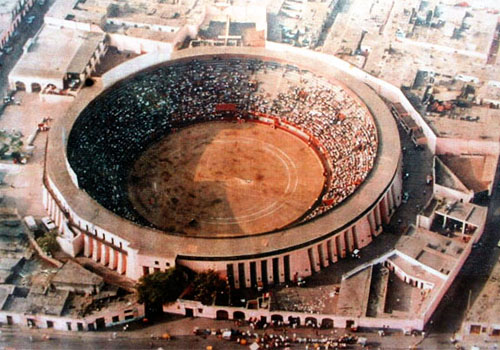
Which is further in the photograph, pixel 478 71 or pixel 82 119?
pixel 478 71

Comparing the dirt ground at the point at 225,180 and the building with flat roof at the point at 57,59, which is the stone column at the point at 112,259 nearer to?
the dirt ground at the point at 225,180

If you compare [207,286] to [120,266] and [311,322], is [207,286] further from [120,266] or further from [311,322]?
Result: [311,322]

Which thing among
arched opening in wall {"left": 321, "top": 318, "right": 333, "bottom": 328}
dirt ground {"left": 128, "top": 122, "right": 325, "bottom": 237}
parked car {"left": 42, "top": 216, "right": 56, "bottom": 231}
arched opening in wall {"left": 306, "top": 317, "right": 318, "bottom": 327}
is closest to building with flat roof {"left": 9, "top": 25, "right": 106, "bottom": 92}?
dirt ground {"left": 128, "top": 122, "right": 325, "bottom": 237}

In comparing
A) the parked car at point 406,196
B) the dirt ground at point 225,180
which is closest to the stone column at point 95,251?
the dirt ground at point 225,180

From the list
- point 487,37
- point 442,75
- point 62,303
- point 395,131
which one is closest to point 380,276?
point 395,131

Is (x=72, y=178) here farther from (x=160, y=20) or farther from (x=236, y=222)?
(x=160, y=20)

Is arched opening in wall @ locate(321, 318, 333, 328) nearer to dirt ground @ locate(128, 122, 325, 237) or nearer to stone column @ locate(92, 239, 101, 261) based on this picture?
dirt ground @ locate(128, 122, 325, 237)
